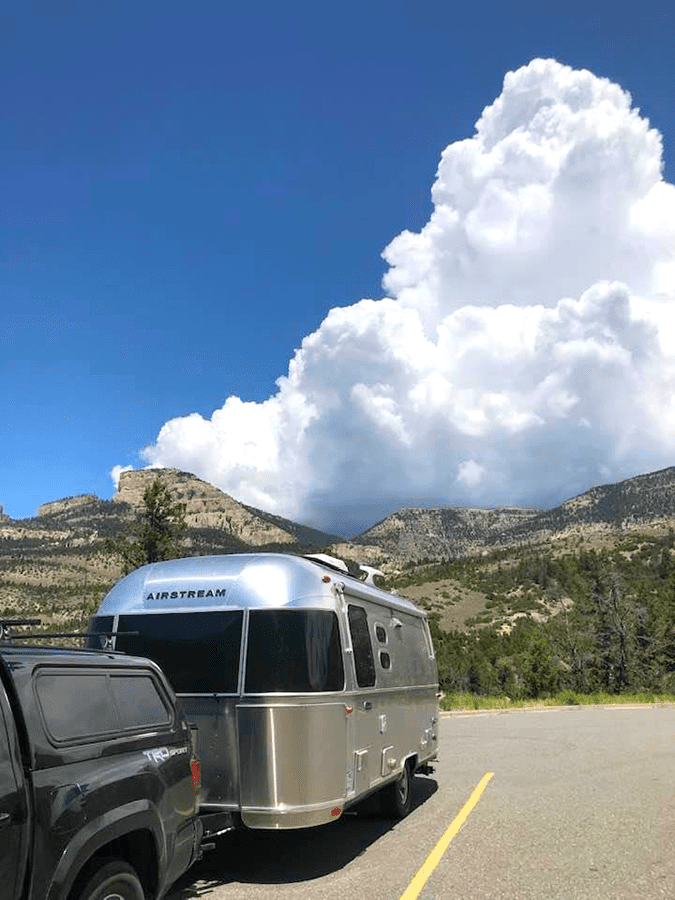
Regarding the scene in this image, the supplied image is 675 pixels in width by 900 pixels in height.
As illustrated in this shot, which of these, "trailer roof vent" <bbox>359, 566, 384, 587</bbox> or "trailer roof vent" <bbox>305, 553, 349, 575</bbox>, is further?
"trailer roof vent" <bbox>359, 566, 384, 587</bbox>

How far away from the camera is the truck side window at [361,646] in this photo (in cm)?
780

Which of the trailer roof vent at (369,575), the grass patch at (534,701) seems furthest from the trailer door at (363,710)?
the grass patch at (534,701)

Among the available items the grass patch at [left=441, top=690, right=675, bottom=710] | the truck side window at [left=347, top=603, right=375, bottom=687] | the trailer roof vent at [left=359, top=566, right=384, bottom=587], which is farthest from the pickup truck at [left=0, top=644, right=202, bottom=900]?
the grass patch at [left=441, top=690, right=675, bottom=710]

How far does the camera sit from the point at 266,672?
6.87 m

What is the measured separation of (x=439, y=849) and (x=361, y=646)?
7.08 ft

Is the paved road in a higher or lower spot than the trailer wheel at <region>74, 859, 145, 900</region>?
lower

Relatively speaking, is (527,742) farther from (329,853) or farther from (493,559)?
(493,559)

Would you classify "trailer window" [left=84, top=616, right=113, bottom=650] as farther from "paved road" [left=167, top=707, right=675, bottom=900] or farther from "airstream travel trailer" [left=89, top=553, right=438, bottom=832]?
"paved road" [left=167, top=707, right=675, bottom=900]

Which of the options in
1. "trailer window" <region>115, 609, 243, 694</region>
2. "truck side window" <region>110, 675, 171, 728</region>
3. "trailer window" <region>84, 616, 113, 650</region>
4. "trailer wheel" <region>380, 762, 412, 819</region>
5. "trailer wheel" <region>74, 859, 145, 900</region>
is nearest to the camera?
"trailer wheel" <region>74, 859, 145, 900</region>

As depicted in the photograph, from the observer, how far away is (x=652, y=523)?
137m

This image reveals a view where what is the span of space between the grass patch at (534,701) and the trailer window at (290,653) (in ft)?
69.1

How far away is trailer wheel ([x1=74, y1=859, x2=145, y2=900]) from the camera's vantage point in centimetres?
418

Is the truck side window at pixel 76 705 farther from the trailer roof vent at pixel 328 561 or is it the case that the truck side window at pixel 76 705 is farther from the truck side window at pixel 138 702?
the trailer roof vent at pixel 328 561

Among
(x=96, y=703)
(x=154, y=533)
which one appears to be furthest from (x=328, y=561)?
(x=154, y=533)
